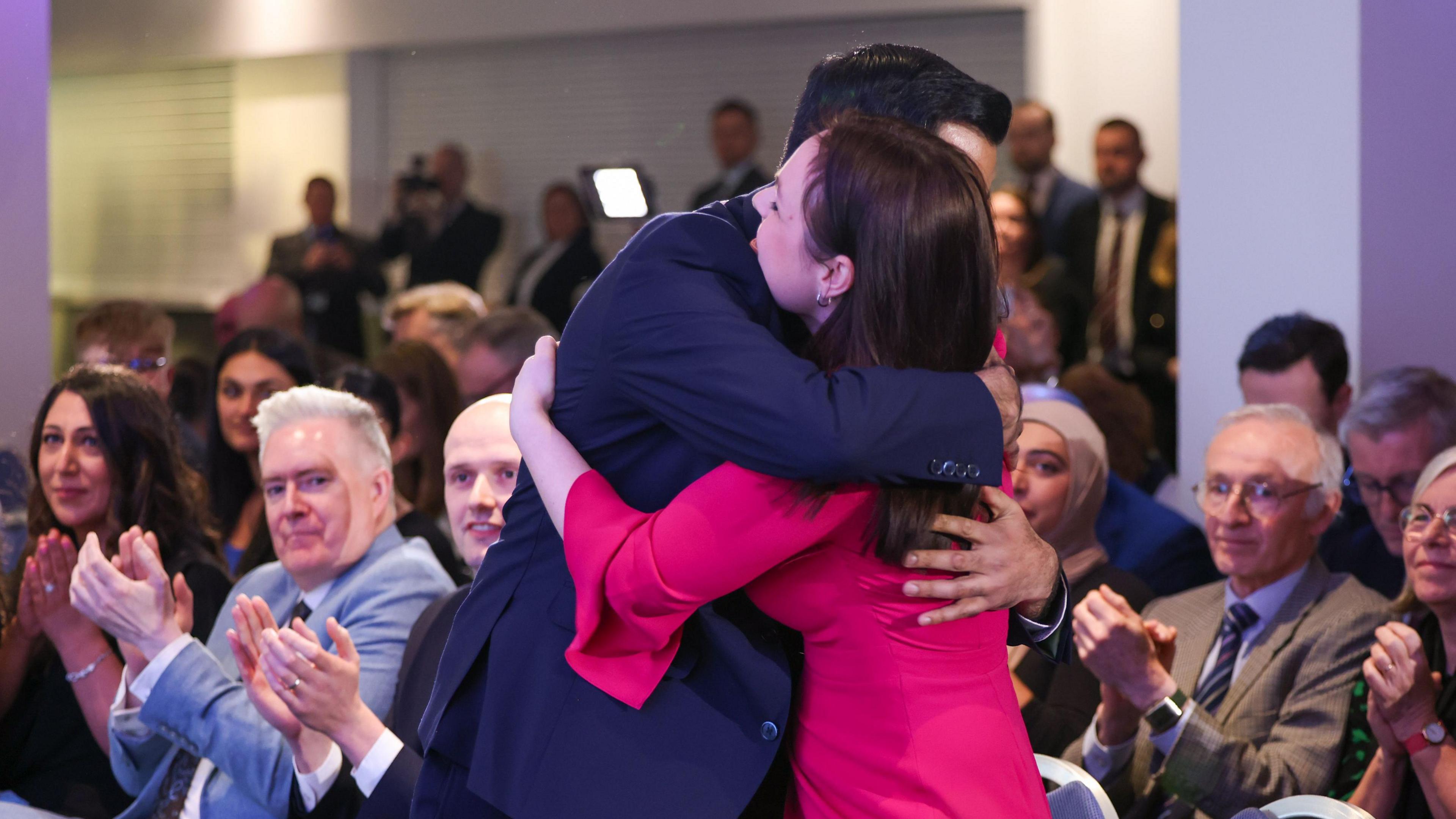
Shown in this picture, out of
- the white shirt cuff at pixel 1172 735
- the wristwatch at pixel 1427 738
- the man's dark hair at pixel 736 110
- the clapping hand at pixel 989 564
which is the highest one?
the man's dark hair at pixel 736 110

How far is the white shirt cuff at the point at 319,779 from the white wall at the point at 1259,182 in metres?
2.69

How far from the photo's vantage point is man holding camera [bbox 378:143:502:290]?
8.93 m

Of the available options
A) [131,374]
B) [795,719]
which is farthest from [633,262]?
[131,374]

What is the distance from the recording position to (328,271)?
838cm

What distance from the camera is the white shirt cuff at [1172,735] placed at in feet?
8.38

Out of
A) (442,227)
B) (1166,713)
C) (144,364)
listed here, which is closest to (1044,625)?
(1166,713)

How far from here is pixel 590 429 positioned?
1.68 m

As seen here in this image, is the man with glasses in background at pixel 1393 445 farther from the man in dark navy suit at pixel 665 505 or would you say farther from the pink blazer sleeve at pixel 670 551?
the pink blazer sleeve at pixel 670 551

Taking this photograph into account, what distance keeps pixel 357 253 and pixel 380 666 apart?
6144 millimetres

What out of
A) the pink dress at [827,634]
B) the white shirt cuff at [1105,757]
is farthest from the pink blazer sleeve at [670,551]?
the white shirt cuff at [1105,757]

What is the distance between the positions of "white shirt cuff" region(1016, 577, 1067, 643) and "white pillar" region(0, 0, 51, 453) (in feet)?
9.65

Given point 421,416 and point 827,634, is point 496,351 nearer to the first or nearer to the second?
point 421,416

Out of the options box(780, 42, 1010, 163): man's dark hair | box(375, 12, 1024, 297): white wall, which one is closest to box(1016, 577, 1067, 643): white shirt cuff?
box(780, 42, 1010, 163): man's dark hair

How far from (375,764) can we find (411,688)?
23cm
